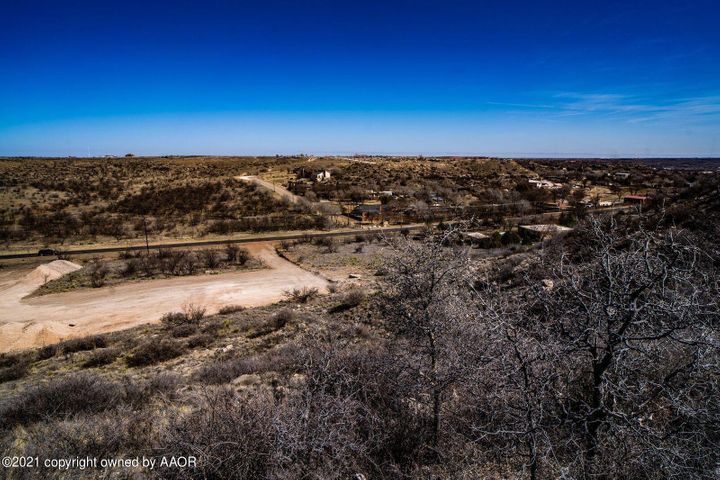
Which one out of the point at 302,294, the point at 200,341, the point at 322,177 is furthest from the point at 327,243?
the point at 322,177

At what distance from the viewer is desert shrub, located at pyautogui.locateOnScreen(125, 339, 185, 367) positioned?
41.6 feet

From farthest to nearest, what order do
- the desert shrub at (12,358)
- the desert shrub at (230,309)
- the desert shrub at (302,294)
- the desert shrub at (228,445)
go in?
1. the desert shrub at (302,294)
2. the desert shrub at (230,309)
3. the desert shrub at (12,358)
4. the desert shrub at (228,445)

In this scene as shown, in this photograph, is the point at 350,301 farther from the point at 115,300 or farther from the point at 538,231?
the point at 538,231

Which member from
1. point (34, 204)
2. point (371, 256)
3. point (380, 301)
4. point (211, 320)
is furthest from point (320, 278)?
point (34, 204)

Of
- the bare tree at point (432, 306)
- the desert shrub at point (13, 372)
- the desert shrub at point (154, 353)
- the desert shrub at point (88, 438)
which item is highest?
the bare tree at point (432, 306)

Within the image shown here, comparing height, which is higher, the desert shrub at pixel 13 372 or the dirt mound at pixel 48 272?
the desert shrub at pixel 13 372

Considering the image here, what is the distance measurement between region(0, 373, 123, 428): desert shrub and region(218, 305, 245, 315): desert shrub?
9.70 m

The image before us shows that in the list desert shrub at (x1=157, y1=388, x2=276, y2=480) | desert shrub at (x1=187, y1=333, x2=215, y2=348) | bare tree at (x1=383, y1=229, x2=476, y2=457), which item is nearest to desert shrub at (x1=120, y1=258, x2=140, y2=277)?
desert shrub at (x1=187, y1=333, x2=215, y2=348)

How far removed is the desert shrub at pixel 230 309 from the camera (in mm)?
18594

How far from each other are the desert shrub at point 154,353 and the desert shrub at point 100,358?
493mm

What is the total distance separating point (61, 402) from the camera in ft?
26.6

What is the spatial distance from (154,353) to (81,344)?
13.7 ft

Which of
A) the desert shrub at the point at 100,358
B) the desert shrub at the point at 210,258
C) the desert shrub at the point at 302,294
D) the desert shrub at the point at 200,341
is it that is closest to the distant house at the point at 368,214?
the desert shrub at the point at 210,258

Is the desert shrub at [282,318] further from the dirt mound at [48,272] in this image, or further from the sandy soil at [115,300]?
the dirt mound at [48,272]
